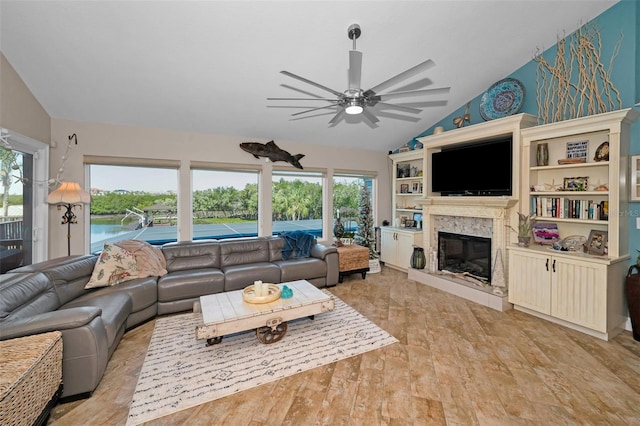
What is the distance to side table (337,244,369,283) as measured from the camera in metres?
4.80

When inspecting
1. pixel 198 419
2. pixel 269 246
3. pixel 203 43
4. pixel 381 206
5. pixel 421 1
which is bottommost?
pixel 198 419

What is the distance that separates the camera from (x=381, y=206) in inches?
253

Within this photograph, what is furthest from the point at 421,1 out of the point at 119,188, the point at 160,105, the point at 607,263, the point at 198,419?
the point at 119,188

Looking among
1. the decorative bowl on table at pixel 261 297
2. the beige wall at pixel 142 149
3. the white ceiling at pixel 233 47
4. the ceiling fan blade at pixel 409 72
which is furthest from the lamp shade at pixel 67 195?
the ceiling fan blade at pixel 409 72

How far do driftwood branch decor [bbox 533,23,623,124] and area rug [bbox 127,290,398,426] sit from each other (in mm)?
3639

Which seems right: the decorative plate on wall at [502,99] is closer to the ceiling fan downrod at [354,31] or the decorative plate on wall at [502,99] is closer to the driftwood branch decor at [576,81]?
the driftwood branch decor at [576,81]

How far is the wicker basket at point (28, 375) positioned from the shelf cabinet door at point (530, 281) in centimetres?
465

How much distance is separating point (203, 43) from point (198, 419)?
3.42 metres

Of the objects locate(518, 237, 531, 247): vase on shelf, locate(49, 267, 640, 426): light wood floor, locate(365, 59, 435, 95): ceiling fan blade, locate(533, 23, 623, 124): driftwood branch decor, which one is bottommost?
locate(49, 267, 640, 426): light wood floor

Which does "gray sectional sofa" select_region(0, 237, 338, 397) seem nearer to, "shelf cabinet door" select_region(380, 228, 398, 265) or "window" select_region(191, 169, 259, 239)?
"window" select_region(191, 169, 259, 239)

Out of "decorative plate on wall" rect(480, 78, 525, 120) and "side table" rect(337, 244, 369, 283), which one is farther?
"side table" rect(337, 244, 369, 283)

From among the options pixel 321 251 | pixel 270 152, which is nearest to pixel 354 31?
pixel 270 152

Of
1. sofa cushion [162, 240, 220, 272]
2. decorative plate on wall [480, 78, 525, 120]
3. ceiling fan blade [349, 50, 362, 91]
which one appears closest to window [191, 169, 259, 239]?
sofa cushion [162, 240, 220, 272]

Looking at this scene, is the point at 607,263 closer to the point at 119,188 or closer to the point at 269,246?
the point at 269,246
